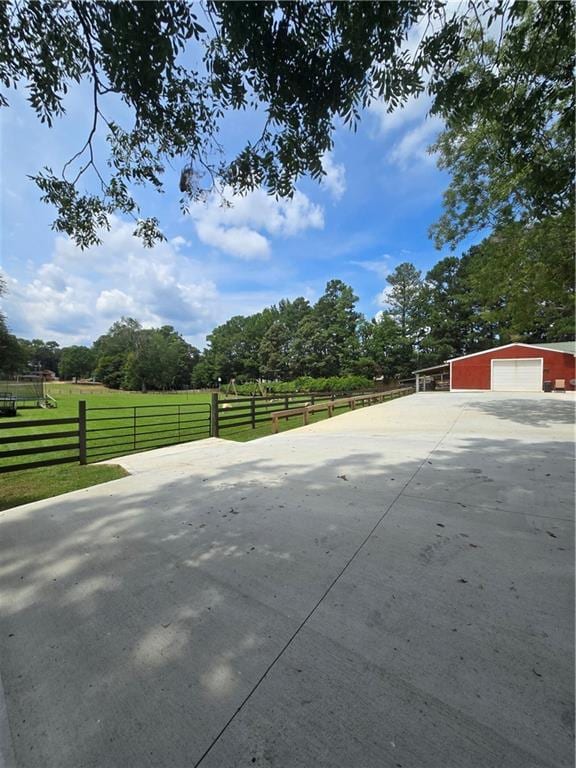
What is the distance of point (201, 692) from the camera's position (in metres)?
1.47

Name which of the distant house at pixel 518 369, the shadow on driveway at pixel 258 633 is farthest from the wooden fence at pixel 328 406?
the distant house at pixel 518 369

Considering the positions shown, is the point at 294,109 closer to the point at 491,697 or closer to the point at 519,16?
the point at 519,16

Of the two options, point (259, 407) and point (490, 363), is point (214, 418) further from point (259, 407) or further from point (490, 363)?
point (490, 363)

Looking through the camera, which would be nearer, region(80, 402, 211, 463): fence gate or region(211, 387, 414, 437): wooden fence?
region(80, 402, 211, 463): fence gate

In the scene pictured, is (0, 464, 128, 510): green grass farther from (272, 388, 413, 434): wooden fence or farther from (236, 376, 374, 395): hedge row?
(236, 376, 374, 395): hedge row

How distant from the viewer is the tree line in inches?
336

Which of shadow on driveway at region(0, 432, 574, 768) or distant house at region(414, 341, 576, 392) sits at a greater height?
distant house at region(414, 341, 576, 392)

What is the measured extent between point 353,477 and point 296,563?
89.5 inches

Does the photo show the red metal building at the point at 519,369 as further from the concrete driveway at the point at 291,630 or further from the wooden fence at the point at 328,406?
the concrete driveway at the point at 291,630

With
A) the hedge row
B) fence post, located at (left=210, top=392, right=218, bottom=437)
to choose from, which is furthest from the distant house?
fence post, located at (left=210, top=392, right=218, bottom=437)

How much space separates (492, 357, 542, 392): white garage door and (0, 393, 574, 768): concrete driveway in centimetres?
2498

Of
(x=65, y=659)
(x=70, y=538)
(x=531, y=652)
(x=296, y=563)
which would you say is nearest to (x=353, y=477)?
(x=296, y=563)

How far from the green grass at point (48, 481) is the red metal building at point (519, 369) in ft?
87.5

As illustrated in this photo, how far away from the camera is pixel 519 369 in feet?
80.9
